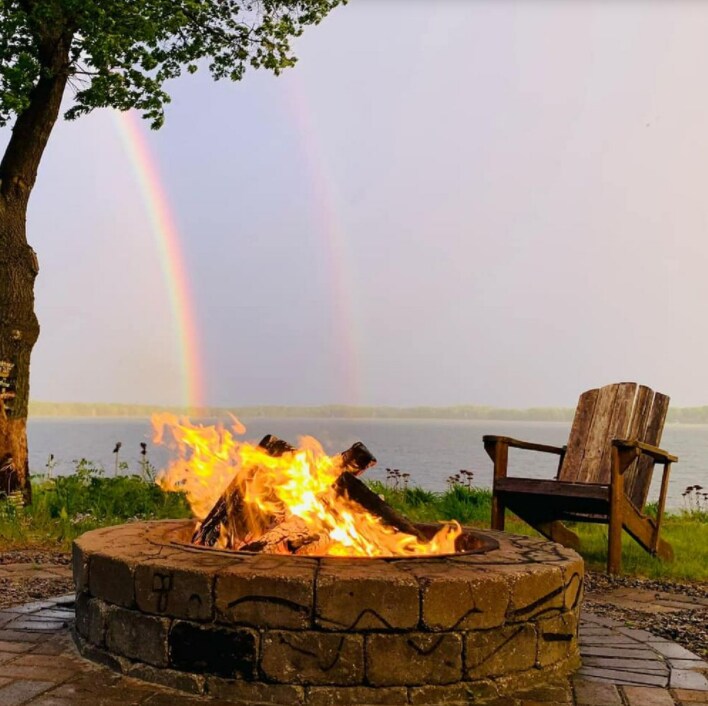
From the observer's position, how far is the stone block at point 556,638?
3.10 m

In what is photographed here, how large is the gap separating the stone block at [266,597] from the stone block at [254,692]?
21 cm

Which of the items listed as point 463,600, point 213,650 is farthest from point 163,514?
point 463,600

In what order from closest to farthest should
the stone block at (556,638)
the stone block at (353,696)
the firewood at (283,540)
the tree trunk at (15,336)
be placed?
the stone block at (353,696)
the stone block at (556,638)
the firewood at (283,540)
the tree trunk at (15,336)

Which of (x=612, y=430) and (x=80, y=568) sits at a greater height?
(x=612, y=430)

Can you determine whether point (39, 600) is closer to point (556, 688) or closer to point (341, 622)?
point (341, 622)

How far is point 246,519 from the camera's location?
384 cm

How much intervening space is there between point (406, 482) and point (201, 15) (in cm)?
655

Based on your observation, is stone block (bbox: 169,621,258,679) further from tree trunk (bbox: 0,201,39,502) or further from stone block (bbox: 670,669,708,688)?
→ tree trunk (bbox: 0,201,39,502)

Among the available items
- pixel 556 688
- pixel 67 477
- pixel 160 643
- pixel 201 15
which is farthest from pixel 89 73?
pixel 556 688

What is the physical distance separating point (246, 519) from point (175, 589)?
0.90m

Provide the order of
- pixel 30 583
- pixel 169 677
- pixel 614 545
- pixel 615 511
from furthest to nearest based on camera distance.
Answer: pixel 614 545 → pixel 615 511 → pixel 30 583 → pixel 169 677

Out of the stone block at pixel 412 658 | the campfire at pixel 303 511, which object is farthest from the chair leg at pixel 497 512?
the stone block at pixel 412 658

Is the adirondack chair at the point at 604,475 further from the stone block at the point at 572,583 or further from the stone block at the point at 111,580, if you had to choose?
A: the stone block at the point at 111,580

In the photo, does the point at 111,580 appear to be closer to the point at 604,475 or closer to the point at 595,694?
the point at 595,694
